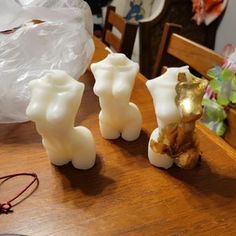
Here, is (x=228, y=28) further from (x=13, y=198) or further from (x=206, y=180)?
(x=13, y=198)

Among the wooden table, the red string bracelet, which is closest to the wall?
the wooden table

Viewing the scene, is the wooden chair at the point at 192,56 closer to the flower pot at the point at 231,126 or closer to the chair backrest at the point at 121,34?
the flower pot at the point at 231,126

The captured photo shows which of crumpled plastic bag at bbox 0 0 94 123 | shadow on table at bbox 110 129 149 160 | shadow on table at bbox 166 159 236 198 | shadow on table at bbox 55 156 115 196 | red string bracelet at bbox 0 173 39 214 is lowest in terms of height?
red string bracelet at bbox 0 173 39 214

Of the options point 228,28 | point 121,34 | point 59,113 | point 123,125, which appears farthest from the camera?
point 228,28

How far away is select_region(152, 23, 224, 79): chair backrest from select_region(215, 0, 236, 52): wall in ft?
2.74

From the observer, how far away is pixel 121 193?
1.92 feet

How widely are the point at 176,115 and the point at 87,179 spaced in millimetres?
212

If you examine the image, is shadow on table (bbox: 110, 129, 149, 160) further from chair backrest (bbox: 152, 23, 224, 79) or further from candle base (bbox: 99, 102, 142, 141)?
chair backrest (bbox: 152, 23, 224, 79)

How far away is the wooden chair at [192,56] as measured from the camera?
0.83m

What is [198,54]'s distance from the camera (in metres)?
0.98

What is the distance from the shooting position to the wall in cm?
180

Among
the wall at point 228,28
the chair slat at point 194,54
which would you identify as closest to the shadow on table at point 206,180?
the chair slat at point 194,54

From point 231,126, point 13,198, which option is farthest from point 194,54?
point 13,198

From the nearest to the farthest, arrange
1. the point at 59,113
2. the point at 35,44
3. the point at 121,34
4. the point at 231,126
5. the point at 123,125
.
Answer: the point at 59,113
the point at 123,125
the point at 231,126
the point at 35,44
the point at 121,34
